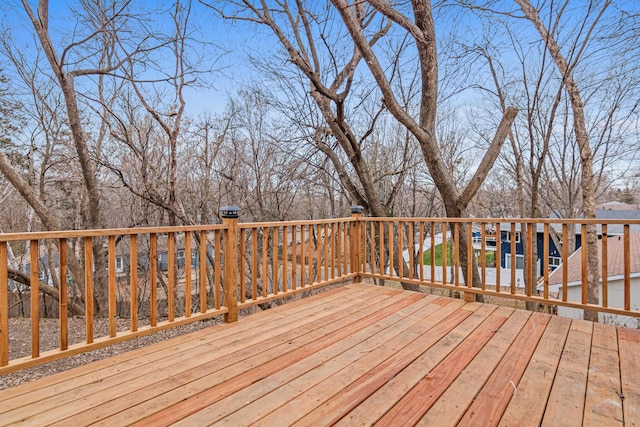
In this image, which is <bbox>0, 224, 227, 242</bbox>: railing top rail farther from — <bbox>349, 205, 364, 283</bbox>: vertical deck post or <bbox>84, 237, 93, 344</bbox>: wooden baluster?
<bbox>349, 205, 364, 283</bbox>: vertical deck post

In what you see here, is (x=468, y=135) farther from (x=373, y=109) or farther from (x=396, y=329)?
(x=396, y=329)

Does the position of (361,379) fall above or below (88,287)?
below

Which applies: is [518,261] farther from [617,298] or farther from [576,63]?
[576,63]

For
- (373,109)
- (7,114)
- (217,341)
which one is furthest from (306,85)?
(7,114)

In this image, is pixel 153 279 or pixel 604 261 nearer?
pixel 153 279

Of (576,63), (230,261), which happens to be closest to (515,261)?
(230,261)

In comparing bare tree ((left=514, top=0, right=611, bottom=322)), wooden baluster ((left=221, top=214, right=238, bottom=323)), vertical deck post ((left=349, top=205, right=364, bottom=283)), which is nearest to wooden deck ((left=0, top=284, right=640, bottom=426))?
wooden baluster ((left=221, top=214, right=238, bottom=323))

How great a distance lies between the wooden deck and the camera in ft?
4.80

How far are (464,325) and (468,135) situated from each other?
23.9 feet

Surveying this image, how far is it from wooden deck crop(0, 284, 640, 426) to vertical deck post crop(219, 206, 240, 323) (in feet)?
0.55

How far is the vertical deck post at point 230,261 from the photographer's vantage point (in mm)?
2676

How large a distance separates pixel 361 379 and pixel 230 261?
1442 mm

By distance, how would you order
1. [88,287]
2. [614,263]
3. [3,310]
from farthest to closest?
[614,263] → [88,287] → [3,310]

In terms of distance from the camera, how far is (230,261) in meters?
2.69
